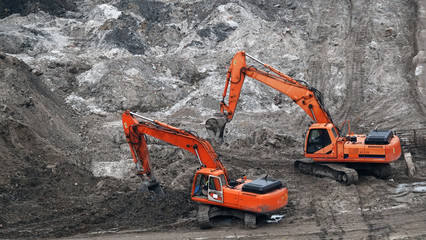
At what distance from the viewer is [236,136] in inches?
865

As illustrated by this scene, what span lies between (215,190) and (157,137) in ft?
8.28

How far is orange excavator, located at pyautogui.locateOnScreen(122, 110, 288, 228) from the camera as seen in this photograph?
13.1 meters

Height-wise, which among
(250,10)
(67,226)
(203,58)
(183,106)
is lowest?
(67,226)

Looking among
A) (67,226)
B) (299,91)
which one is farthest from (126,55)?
(67,226)

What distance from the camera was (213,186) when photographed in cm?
1380

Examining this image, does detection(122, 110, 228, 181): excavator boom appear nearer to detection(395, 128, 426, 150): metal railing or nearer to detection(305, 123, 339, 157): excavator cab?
detection(305, 123, 339, 157): excavator cab

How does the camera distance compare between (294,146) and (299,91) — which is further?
(294,146)

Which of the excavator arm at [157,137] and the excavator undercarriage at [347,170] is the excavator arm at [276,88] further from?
the excavator arm at [157,137]

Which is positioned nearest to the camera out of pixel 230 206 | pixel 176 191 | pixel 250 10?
pixel 230 206

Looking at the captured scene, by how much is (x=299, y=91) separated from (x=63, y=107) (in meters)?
11.6

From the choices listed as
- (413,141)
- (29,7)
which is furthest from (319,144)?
(29,7)

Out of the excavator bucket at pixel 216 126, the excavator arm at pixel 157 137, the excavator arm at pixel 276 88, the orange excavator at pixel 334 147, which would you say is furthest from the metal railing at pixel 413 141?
the excavator arm at pixel 157 137

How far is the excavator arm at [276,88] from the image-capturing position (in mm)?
17234

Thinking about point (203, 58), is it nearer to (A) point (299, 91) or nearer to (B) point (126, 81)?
(B) point (126, 81)
